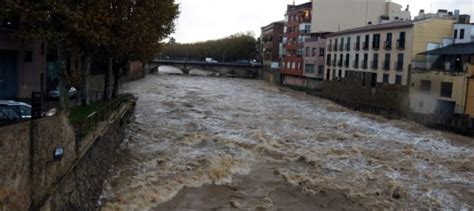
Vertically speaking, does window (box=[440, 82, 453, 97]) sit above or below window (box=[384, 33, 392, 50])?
below

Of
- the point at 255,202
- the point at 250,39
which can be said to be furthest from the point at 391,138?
the point at 250,39

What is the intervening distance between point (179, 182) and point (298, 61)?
66.2m

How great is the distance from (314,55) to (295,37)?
41.0 feet

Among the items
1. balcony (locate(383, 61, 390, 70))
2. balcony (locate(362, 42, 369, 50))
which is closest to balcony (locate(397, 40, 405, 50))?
balcony (locate(383, 61, 390, 70))

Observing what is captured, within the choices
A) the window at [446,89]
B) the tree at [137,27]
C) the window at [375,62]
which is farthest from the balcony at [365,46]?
the tree at [137,27]

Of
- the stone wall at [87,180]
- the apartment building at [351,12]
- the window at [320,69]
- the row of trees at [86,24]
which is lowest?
the stone wall at [87,180]

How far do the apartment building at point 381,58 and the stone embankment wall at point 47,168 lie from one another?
35308 millimetres

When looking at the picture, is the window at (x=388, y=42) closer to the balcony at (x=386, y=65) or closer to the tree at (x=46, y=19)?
the balcony at (x=386, y=65)

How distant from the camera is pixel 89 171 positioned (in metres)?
18.5

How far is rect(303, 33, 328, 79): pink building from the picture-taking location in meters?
→ 75.2

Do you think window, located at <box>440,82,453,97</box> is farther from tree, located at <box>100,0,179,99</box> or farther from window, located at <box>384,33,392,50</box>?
tree, located at <box>100,0,179,99</box>

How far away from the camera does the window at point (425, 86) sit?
4437 centimetres

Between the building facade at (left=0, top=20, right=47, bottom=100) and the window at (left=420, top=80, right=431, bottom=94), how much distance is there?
1264 inches

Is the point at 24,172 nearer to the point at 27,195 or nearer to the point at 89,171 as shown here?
the point at 27,195
